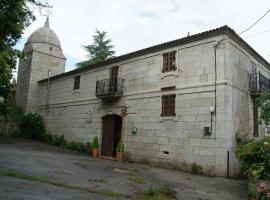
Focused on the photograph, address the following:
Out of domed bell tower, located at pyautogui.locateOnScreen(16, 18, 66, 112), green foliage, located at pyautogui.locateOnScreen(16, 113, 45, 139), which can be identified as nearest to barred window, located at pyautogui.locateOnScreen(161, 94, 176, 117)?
green foliage, located at pyautogui.locateOnScreen(16, 113, 45, 139)

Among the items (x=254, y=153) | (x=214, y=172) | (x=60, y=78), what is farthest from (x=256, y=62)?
(x=60, y=78)

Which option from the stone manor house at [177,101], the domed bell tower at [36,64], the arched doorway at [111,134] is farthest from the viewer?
the domed bell tower at [36,64]

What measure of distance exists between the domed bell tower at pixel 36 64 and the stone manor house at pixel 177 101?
712 centimetres

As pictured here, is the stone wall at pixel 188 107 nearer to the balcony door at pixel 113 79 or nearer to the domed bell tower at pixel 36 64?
the balcony door at pixel 113 79

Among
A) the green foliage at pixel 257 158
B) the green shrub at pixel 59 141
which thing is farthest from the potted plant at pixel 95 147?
the green foliage at pixel 257 158

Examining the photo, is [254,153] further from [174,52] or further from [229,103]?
[174,52]

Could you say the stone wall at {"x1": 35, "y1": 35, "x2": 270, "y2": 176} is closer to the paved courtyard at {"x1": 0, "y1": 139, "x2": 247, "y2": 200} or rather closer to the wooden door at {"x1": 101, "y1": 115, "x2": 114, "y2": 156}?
the wooden door at {"x1": 101, "y1": 115, "x2": 114, "y2": 156}

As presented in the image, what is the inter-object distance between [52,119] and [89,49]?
1631cm

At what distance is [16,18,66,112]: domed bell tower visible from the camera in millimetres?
27531

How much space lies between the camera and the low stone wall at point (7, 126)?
24.3 meters

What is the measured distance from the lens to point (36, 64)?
93.3 feet

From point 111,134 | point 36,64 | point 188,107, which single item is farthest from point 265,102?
point 36,64

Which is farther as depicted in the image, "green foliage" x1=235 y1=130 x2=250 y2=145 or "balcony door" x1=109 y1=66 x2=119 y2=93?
"balcony door" x1=109 y1=66 x2=119 y2=93

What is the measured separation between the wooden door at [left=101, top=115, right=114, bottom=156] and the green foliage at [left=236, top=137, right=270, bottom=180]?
9.54 metres
